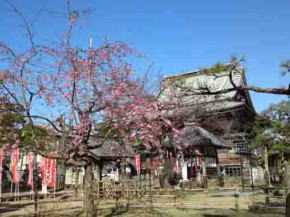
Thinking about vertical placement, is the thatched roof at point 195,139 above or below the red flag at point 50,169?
above

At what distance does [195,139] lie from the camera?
924 inches

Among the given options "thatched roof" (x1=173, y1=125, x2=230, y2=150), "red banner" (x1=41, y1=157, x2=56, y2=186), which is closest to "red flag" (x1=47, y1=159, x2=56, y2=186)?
"red banner" (x1=41, y1=157, x2=56, y2=186)

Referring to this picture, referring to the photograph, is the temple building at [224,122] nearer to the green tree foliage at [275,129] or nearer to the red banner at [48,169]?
the green tree foliage at [275,129]

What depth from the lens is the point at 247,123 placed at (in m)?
30.6

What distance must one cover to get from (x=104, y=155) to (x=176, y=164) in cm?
544

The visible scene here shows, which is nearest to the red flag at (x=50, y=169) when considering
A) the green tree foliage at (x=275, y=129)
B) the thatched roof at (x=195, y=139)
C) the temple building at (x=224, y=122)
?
the temple building at (x=224, y=122)

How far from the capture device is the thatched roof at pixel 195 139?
906 inches

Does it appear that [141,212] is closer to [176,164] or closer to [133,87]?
[133,87]

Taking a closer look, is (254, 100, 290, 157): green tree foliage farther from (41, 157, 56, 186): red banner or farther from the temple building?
(41, 157, 56, 186): red banner

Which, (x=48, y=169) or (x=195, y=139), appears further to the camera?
(x=195, y=139)

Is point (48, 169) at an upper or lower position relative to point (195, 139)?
lower

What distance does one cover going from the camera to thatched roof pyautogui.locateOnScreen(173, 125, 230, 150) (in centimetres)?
2302

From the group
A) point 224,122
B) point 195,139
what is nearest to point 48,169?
point 195,139

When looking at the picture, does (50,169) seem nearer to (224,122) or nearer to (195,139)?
(195,139)
